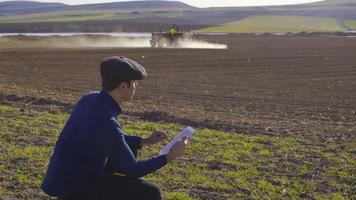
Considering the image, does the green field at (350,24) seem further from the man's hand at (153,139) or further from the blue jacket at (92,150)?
the blue jacket at (92,150)

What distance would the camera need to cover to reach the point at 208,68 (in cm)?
2477

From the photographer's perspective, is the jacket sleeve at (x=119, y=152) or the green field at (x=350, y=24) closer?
the jacket sleeve at (x=119, y=152)

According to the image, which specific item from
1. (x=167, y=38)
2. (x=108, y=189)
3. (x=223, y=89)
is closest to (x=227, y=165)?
(x=108, y=189)

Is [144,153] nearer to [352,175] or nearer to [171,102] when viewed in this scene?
[352,175]

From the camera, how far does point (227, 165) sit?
7543 millimetres

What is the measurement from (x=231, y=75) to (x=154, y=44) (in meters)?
20.6

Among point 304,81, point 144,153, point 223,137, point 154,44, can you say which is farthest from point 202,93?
point 154,44

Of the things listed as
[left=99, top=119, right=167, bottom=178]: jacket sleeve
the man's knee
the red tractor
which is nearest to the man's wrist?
[left=99, top=119, right=167, bottom=178]: jacket sleeve

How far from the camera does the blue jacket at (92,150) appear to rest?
403cm

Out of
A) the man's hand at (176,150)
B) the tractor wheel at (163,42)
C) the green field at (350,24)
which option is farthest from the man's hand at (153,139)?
the green field at (350,24)

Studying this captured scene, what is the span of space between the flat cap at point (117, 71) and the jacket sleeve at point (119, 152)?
0.88ft

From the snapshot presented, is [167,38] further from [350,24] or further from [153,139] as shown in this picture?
[350,24]

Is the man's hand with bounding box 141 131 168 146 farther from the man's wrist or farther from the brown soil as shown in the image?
the brown soil

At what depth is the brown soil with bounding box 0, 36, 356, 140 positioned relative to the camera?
11.7 meters
